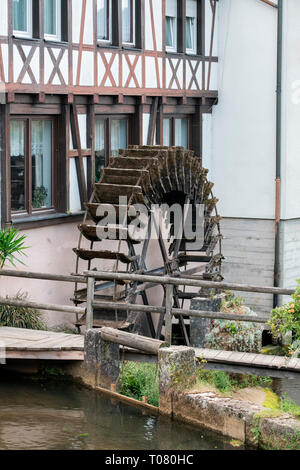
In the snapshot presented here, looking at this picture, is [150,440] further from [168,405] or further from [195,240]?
[195,240]

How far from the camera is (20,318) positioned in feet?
36.3

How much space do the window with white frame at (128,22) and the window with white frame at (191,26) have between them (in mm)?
2058

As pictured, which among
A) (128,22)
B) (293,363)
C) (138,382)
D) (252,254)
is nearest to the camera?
(293,363)

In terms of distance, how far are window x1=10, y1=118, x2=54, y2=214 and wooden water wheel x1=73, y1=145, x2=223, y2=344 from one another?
31.9 inches

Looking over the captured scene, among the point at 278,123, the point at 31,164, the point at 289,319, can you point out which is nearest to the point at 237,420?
the point at 289,319

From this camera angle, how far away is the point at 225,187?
717 inches

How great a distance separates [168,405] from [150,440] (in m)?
0.56

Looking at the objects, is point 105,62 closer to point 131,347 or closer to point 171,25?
point 171,25

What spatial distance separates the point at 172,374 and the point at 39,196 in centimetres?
574

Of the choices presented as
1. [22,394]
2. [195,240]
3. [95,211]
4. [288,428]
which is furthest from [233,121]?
[288,428]

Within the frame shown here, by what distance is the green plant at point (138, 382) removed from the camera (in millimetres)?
8891

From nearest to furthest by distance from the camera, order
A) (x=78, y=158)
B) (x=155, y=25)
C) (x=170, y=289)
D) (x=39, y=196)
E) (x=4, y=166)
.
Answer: (x=170, y=289) → (x=4, y=166) → (x=39, y=196) → (x=78, y=158) → (x=155, y=25)

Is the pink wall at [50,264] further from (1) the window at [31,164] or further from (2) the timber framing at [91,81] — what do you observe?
(1) the window at [31,164]

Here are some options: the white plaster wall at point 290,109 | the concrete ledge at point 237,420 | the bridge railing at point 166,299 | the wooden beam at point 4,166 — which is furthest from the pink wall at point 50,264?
the white plaster wall at point 290,109
